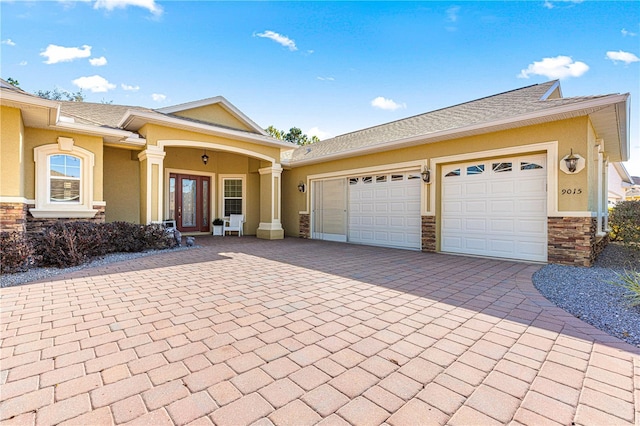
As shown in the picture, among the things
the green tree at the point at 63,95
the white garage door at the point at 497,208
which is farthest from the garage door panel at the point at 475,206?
the green tree at the point at 63,95

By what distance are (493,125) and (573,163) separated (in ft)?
5.55

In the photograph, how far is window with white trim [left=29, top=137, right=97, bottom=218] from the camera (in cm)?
700

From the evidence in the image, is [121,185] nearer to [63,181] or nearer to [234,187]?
[63,181]

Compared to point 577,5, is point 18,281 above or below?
below

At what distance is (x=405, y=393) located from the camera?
1883mm

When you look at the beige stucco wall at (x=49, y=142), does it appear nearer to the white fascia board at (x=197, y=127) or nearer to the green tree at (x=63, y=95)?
the white fascia board at (x=197, y=127)

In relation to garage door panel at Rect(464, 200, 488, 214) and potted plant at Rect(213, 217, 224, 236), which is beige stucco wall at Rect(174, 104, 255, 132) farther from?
garage door panel at Rect(464, 200, 488, 214)

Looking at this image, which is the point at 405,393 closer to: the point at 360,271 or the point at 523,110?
Answer: the point at 360,271

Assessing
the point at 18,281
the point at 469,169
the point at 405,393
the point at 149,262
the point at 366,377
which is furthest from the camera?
the point at 469,169

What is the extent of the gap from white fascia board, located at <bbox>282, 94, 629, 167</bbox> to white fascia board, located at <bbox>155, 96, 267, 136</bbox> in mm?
3332

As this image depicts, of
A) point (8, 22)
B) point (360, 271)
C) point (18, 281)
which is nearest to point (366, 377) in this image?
point (360, 271)

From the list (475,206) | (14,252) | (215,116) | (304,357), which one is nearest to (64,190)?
(14,252)

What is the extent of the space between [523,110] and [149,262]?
28.9 ft

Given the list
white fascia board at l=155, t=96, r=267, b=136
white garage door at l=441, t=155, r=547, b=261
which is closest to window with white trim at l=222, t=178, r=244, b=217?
white fascia board at l=155, t=96, r=267, b=136
